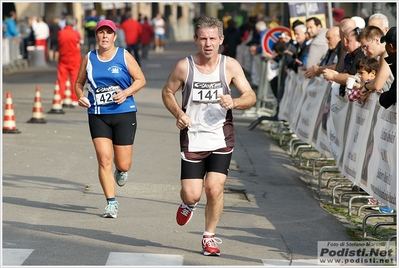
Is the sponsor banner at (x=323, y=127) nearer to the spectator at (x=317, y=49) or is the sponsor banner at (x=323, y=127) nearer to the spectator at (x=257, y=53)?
the spectator at (x=317, y=49)

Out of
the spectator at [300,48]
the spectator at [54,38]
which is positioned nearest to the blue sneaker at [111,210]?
the spectator at [300,48]

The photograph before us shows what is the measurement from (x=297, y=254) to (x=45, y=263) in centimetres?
190

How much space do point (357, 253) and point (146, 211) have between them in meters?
2.58

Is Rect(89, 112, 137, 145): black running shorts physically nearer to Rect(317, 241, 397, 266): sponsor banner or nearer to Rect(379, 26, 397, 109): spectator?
Rect(317, 241, 397, 266): sponsor banner

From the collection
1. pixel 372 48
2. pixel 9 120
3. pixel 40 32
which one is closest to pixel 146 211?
pixel 372 48

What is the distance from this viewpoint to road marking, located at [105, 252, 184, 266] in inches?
277

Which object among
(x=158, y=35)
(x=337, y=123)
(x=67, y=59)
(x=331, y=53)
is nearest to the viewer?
(x=337, y=123)

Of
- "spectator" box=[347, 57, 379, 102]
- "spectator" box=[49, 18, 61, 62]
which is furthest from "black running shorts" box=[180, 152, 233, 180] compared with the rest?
"spectator" box=[49, 18, 61, 62]

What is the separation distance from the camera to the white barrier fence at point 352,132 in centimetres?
822

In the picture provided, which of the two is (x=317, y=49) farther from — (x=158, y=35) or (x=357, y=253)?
(x=158, y=35)

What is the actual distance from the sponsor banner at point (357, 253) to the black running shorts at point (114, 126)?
233 centimetres

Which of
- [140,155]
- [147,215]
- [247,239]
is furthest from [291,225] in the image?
[140,155]

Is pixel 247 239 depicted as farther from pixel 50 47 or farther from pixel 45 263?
pixel 50 47

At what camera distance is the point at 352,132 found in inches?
394
